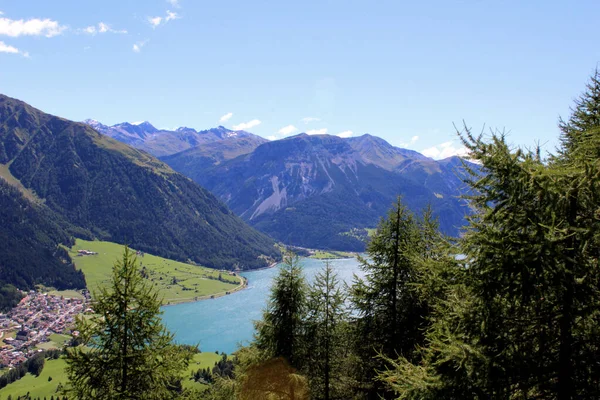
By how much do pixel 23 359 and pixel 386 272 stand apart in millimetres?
126897

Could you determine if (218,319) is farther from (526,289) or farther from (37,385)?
(526,289)

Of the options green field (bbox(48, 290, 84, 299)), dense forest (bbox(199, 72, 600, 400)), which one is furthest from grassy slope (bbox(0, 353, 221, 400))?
dense forest (bbox(199, 72, 600, 400))

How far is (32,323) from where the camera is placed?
136 meters

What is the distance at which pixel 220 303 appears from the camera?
16288cm

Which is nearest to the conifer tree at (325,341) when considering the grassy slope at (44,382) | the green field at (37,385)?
the grassy slope at (44,382)

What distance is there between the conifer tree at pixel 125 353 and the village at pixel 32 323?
9890cm

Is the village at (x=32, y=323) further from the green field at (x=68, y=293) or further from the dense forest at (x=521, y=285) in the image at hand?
the dense forest at (x=521, y=285)

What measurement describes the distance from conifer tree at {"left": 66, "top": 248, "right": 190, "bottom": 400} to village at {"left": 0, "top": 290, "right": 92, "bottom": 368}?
324 ft

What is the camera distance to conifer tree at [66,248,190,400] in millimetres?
11234

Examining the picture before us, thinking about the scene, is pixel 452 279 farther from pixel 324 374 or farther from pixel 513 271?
pixel 324 374

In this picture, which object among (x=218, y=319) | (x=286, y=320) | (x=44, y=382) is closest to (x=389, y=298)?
(x=286, y=320)

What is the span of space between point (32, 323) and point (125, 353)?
155 meters

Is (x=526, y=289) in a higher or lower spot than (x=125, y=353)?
higher

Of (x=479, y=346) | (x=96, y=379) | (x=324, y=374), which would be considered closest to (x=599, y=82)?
(x=479, y=346)
